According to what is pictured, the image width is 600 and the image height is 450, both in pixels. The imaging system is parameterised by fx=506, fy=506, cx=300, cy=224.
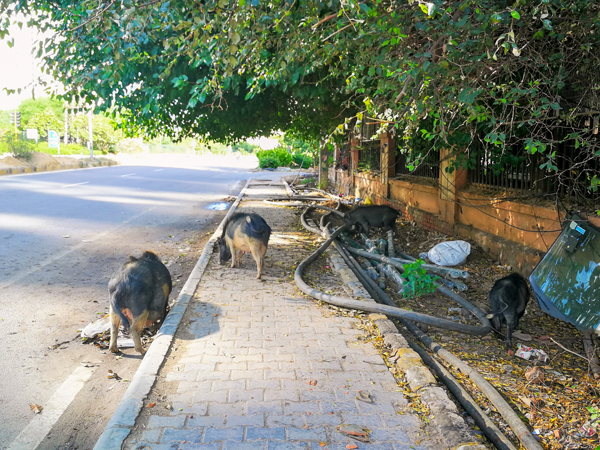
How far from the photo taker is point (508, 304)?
507 cm

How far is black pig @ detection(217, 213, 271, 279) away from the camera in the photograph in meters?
6.80

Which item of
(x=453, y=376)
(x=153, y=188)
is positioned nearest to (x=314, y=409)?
(x=453, y=376)

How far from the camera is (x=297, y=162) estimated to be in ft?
126

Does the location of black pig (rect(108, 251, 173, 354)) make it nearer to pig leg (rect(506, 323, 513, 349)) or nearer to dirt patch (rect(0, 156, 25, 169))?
pig leg (rect(506, 323, 513, 349))

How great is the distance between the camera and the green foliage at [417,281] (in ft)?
19.9

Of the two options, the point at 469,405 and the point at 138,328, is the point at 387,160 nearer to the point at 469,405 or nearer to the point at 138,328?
the point at 138,328

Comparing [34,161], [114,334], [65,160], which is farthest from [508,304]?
[65,160]

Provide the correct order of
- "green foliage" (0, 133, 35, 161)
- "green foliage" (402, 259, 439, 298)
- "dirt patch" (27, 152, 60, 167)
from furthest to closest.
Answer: "dirt patch" (27, 152, 60, 167)
"green foliage" (0, 133, 35, 161)
"green foliage" (402, 259, 439, 298)

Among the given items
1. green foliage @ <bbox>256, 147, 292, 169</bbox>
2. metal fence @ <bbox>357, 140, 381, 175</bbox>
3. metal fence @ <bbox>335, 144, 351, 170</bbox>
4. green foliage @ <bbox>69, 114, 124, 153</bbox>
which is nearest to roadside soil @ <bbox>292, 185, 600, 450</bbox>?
metal fence @ <bbox>357, 140, 381, 175</bbox>

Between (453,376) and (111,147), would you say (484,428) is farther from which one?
(111,147)

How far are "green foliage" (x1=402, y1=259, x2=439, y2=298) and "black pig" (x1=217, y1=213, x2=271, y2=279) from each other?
1.95m

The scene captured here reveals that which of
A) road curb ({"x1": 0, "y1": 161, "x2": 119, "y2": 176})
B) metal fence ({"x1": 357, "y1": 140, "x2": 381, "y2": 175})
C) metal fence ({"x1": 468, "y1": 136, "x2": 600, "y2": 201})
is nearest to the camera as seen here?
metal fence ({"x1": 468, "y1": 136, "x2": 600, "y2": 201})

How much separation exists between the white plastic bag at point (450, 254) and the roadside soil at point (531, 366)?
58 cm

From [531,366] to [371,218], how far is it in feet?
19.3
